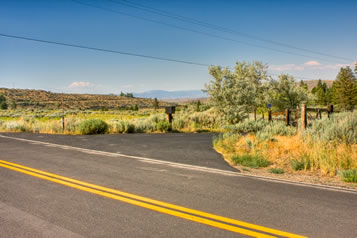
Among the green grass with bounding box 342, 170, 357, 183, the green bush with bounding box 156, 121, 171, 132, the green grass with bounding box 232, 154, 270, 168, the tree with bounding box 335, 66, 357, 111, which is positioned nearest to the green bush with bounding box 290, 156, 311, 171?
the green grass with bounding box 232, 154, 270, 168

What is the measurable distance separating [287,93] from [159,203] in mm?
33544

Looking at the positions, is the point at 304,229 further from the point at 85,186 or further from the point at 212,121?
the point at 212,121

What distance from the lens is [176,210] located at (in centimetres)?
466

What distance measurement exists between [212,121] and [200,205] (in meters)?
20.2

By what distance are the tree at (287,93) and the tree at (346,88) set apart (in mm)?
50329

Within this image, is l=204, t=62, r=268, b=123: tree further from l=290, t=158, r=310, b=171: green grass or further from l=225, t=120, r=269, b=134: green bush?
l=290, t=158, r=310, b=171: green grass

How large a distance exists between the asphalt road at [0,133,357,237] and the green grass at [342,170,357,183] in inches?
43.0

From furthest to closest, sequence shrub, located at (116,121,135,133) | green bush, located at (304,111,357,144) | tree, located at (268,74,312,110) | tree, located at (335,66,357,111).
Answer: tree, located at (335,66,357,111) < tree, located at (268,74,312,110) < shrub, located at (116,121,135,133) < green bush, located at (304,111,357,144)

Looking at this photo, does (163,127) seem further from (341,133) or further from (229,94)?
(341,133)

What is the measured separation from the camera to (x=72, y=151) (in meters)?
11.1

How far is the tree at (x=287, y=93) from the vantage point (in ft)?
111

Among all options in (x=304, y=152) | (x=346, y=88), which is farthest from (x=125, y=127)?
(x=346, y=88)

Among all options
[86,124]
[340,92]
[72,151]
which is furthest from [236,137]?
[340,92]

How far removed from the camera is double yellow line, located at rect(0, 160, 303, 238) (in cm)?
388
